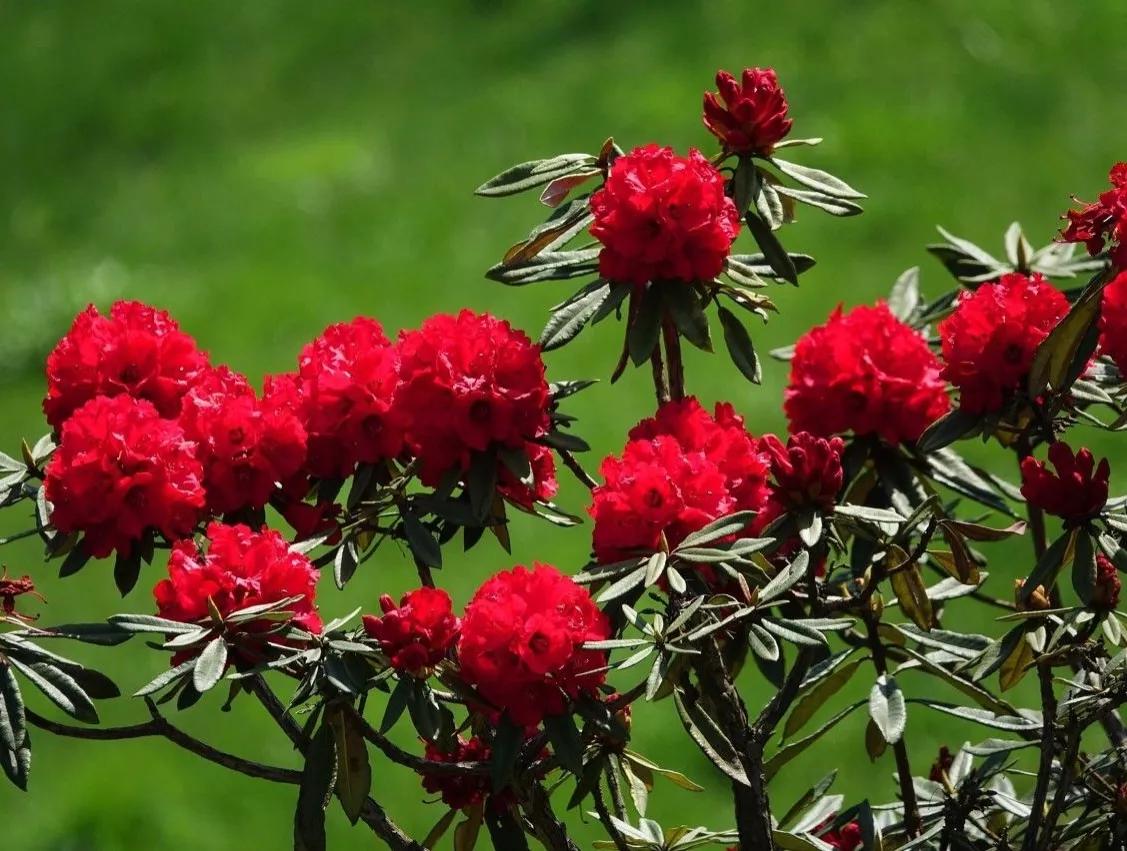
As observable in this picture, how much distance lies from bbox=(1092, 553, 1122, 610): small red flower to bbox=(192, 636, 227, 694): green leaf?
27.4 inches

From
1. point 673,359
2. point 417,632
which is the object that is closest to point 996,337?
point 673,359

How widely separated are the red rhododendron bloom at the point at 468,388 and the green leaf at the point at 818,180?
315 millimetres

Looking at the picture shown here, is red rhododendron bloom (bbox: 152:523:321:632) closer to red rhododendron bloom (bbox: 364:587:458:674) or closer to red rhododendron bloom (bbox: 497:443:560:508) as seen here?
Result: red rhododendron bloom (bbox: 364:587:458:674)

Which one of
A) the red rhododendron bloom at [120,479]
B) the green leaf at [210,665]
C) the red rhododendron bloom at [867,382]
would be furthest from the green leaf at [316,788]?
the red rhododendron bloom at [867,382]

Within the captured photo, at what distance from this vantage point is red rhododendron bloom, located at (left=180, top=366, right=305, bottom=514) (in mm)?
1421

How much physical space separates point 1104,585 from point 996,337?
23 centimetres

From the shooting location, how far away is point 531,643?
4.02 feet

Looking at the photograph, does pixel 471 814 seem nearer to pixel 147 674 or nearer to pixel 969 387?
pixel 969 387

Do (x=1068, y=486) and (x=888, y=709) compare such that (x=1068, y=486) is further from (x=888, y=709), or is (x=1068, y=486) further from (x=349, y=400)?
(x=349, y=400)

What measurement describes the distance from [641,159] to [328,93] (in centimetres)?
420

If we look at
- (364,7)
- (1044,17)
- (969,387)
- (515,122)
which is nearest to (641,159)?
(969,387)

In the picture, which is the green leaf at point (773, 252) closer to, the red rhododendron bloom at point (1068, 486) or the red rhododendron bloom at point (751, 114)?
the red rhododendron bloom at point (751, 114)

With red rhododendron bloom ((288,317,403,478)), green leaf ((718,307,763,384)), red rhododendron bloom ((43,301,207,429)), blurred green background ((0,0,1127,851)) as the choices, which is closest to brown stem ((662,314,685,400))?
green leaf ((718,307,763,384))

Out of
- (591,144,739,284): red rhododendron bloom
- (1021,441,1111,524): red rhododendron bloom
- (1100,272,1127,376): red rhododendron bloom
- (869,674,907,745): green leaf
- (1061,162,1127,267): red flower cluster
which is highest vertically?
(591,144,739,284): red rhododendron bloom
